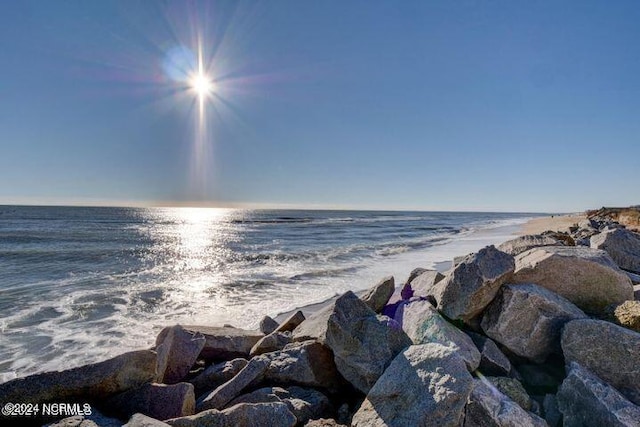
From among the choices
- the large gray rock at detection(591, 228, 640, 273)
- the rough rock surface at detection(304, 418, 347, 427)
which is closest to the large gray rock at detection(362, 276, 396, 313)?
the rough rock surface at detection(304, 418, 347, 427)

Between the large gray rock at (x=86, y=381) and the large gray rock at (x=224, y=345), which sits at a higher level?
the large gray rock at (x=86, y=381)

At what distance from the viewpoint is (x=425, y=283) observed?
21.9 ft

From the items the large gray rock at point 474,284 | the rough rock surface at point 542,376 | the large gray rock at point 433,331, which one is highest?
the large gray rock at point 474,284

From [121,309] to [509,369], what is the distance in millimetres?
10700

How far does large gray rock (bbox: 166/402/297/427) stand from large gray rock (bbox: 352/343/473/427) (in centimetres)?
74

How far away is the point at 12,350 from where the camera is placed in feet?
25.3

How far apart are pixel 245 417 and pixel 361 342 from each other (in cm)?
170

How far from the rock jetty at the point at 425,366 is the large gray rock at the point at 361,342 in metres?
0.01

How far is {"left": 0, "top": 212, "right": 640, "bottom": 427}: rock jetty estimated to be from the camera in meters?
3.47

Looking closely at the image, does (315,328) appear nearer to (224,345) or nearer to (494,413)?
(224,345)

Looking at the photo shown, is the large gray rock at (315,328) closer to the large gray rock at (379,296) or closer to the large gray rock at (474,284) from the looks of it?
the large gray rock at (379,296)

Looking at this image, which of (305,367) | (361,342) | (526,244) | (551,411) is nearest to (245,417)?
(305,367)

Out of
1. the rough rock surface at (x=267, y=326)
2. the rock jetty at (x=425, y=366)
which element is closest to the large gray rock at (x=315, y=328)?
the rock jetty at (x=425, y=366)

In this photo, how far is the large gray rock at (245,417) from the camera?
343 cm
